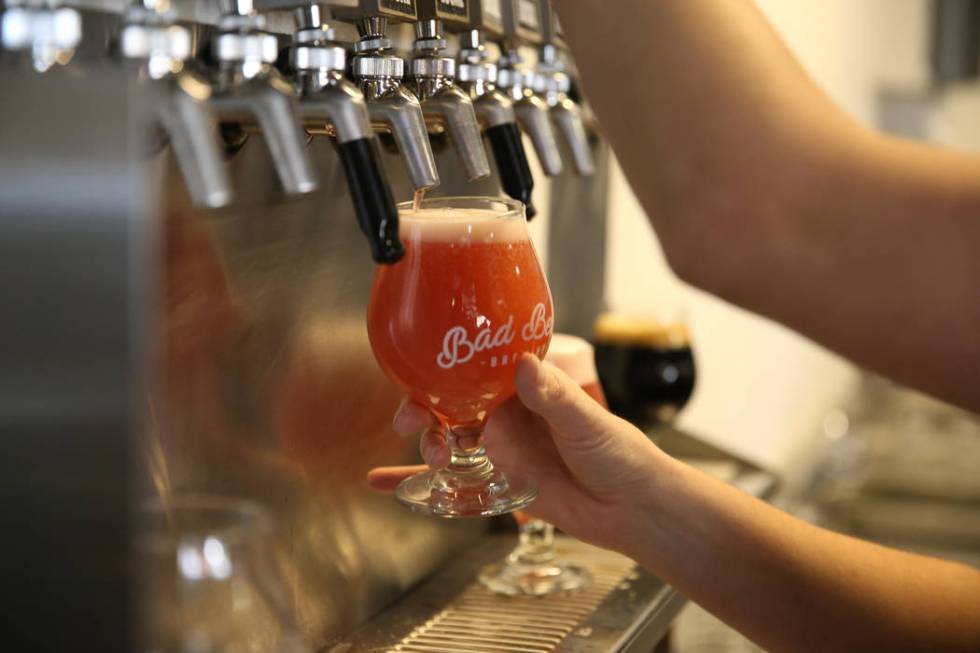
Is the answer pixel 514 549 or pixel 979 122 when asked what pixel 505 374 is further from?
pixel 979 122

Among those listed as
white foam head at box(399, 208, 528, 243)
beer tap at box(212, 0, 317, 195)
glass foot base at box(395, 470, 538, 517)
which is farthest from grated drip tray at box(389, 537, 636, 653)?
beer tap at box(212, 0, 317, 195)

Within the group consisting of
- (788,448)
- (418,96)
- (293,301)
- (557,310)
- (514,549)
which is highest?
(418,96)

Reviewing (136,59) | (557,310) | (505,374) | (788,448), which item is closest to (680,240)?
(505,374)

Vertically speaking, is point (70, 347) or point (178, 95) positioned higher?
point (178, 95)

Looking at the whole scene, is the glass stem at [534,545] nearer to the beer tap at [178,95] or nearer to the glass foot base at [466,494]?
the glass foot base at [466,494]

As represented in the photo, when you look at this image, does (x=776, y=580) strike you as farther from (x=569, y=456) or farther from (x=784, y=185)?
(x=784, y=185)

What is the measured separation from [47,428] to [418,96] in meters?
0.44

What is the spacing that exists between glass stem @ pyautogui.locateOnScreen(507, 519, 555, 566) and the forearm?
15cm

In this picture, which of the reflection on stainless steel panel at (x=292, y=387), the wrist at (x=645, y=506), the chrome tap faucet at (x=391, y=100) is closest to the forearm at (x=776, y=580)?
the wrist at (x=645, y=506)

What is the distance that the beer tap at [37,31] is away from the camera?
0.67 metres

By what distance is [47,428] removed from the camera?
0.61 meters

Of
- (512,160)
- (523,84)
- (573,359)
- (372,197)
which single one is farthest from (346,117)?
(573,359)

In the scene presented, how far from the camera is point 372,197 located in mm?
756

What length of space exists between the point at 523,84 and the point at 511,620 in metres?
0.46
